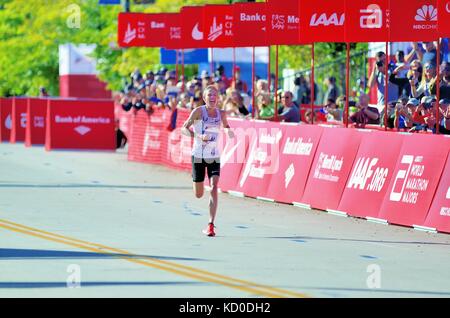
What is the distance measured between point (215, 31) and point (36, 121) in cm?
1405

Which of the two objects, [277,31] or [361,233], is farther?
[277,31]

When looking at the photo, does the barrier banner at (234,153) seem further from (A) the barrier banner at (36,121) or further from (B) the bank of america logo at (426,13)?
(A) the barrier banner at (36,121)

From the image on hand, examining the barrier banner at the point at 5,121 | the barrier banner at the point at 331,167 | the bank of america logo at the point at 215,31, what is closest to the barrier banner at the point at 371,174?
the barrier banner at the point at 331,167

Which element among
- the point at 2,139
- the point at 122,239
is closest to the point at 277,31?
the point at 122,239

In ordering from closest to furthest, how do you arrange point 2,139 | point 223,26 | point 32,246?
point 32,246, point 223,26, point 2,139

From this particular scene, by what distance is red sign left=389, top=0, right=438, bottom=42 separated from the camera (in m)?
17.7

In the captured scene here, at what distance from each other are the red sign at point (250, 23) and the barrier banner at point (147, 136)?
17.8 feet

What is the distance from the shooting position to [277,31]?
72.4 feet

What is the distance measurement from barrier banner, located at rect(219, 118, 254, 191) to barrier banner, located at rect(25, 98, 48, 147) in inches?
610

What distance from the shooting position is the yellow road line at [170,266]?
11180 mm

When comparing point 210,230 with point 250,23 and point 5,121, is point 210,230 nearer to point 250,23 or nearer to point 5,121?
point 250,23
